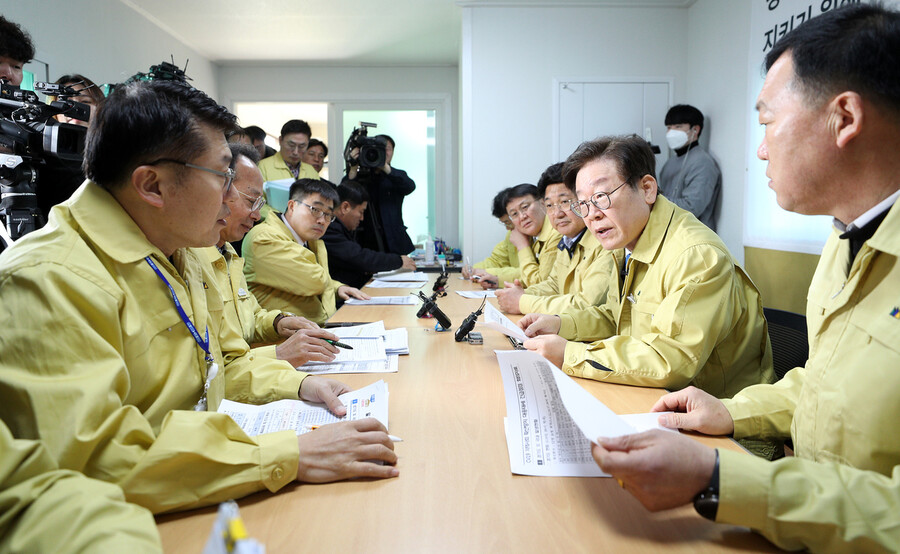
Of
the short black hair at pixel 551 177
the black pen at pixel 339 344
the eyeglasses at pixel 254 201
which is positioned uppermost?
the short black hair at pixel 551 177

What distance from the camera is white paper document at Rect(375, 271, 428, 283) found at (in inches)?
158

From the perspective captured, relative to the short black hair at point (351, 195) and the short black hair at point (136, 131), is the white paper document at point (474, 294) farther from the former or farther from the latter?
the short black hair at point (136, 131)

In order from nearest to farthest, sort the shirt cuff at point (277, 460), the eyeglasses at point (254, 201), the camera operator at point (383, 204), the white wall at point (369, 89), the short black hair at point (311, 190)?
the shirt cuff at point (277, 460) < the eyeglasses at point (254, 201) < the short black hair at point (311, 190) < the camera operator at point (383, 204) < the white wall at point (369, 89)

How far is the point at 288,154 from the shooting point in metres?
4.92

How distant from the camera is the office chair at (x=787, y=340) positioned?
5.21 feet

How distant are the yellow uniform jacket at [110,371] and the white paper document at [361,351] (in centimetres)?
64

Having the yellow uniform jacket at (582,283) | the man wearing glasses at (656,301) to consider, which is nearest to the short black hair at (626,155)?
the man wearing glasses at (656,301)

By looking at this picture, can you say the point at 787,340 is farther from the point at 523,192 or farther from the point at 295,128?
the point at 295,128

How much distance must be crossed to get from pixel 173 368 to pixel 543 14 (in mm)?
4687

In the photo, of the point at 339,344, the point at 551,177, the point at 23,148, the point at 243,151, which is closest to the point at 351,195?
the point at 551,177

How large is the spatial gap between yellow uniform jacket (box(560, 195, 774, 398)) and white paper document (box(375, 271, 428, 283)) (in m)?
2.33

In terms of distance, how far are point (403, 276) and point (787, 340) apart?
2.87 m

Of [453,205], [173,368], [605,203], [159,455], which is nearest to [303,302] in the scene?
[605,203]

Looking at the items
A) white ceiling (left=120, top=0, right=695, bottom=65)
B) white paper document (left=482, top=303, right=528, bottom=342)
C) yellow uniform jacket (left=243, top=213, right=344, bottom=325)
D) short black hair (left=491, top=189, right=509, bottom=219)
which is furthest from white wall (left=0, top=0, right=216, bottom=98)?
white paper document (left=482, top=303, right=528, bottom=342)
